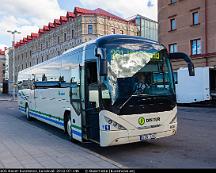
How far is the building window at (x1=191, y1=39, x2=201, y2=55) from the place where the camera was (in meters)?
32.4

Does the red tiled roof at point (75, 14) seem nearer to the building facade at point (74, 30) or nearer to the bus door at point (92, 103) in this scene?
the building facade at point (74, 30)

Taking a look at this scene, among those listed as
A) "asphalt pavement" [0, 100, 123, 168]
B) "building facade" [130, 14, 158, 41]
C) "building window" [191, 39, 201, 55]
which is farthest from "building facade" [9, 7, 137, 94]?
"asphalt pavement" [0, 100, 123, 168]

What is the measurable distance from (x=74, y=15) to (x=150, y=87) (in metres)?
57.1

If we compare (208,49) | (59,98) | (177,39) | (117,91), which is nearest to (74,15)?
(177,39)

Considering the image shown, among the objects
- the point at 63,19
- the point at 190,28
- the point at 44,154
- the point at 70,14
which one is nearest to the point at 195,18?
the point at 190,28

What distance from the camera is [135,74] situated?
882 cm

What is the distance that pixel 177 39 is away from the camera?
34.9 metres

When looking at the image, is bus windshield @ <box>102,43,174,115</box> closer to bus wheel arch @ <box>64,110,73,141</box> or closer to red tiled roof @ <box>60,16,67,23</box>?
bus wheel arch @ <box>64,110,73,141</box>

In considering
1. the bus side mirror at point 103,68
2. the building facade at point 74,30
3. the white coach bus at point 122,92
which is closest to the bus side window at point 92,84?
the white coach bus at point 122,92

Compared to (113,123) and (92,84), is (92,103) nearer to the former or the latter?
(92,84)

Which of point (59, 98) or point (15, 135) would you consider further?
point (59, 98)

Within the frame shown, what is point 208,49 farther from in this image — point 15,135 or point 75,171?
point 75,171

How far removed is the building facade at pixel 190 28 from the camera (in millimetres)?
30984

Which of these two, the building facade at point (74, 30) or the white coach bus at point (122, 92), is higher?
the building facade at point (74, 30)
